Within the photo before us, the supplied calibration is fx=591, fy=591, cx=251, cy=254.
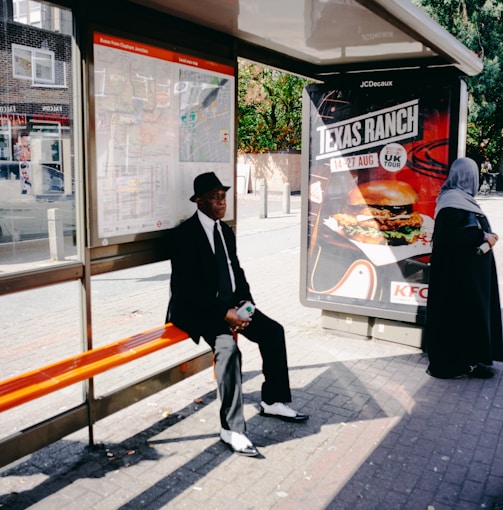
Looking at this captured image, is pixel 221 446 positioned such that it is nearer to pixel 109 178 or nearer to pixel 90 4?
pixel 109 178

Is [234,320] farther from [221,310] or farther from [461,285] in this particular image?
[461,285]

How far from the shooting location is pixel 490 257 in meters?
4.98

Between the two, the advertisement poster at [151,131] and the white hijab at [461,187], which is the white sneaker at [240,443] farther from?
the white hijab at [461,187]

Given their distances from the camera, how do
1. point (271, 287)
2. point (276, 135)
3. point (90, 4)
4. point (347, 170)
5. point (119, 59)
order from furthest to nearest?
point (276, 135) → point (271, 287) → point (347, 170) → point (119, 59) → point (90, 4)

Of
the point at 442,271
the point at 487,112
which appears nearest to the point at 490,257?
the point at 442,271

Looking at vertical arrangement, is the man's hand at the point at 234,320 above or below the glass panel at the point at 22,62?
below

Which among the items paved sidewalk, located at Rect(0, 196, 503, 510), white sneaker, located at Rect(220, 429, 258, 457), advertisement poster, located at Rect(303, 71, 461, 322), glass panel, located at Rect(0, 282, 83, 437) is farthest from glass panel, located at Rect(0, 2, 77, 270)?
advertisement poster, located at Rect(303, 71, 461, 322)

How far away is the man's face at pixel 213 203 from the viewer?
398 cm

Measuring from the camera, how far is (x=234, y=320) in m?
3.78

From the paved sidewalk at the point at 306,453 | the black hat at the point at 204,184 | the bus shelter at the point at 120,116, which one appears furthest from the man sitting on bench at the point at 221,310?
the bus shelter at the point at 120,116

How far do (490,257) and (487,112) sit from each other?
23534 millimetres

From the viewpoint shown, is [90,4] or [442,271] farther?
[442,271]

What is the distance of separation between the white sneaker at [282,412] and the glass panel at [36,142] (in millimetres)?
1736

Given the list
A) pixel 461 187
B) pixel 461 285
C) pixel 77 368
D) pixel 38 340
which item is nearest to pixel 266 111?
pixel 38 340
